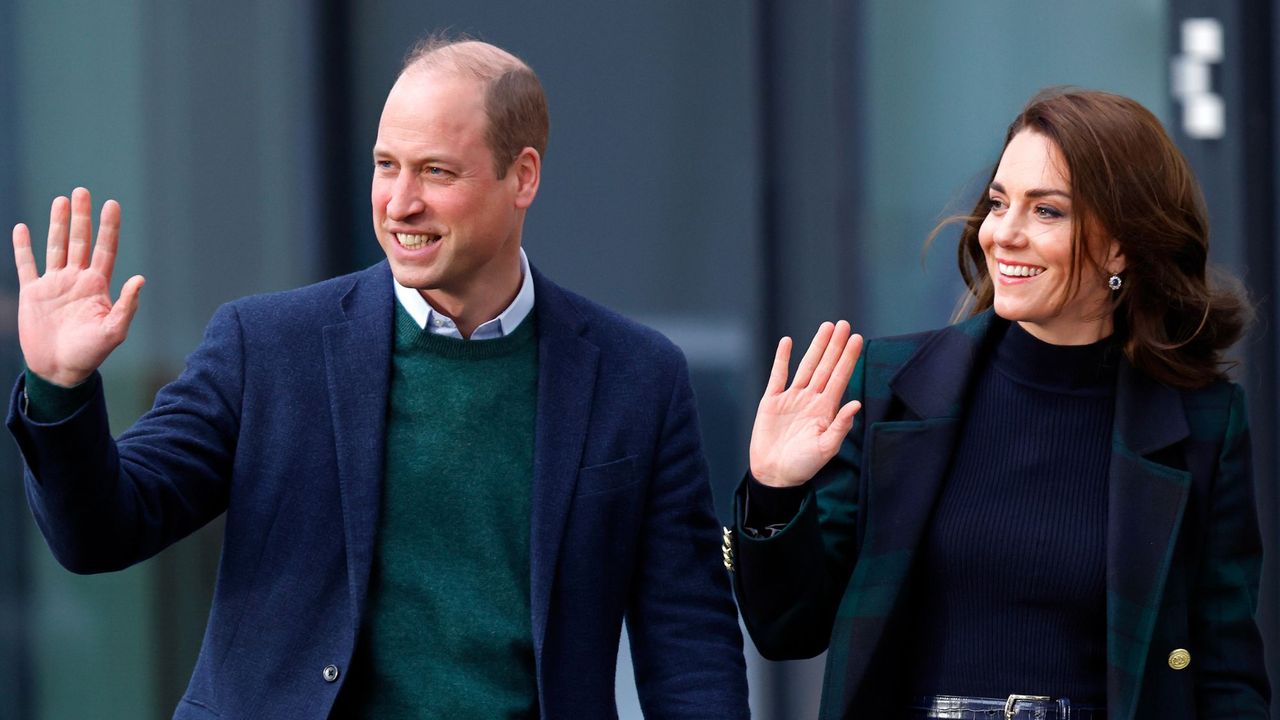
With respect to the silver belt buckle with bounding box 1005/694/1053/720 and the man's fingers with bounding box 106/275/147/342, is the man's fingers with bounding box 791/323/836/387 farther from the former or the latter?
the man's fingers with bounding box 106/275/147/342

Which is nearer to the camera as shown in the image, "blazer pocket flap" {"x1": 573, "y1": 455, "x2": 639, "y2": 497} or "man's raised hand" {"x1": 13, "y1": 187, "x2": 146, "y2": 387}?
"man's raised hand" {"x1": 13, "y1": 187, "x2": 146, "y2": 387}

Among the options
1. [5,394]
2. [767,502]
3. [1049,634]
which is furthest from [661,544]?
[5,394]

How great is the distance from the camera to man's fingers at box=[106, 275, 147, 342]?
2.75 meters

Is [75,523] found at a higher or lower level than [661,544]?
higher

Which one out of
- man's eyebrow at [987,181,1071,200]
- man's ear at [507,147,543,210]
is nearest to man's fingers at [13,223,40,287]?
man's ear at [507,147,543,210]

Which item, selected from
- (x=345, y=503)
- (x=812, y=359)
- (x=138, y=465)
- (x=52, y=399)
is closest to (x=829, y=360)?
(x=812, y=359)

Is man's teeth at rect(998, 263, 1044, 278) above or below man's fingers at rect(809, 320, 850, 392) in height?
above

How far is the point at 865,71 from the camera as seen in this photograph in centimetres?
547

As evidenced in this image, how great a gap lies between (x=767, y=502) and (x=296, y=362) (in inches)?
35.0

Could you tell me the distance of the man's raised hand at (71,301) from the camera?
2.71m

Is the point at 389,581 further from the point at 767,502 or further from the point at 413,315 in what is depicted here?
the point at 767,502

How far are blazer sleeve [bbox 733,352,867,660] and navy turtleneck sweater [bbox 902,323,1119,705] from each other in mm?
168

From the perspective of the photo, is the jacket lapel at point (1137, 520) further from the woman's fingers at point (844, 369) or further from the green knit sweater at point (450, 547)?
the green knit sweater at point (450, 547)

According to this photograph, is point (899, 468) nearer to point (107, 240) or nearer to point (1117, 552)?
point (1117, 552)
